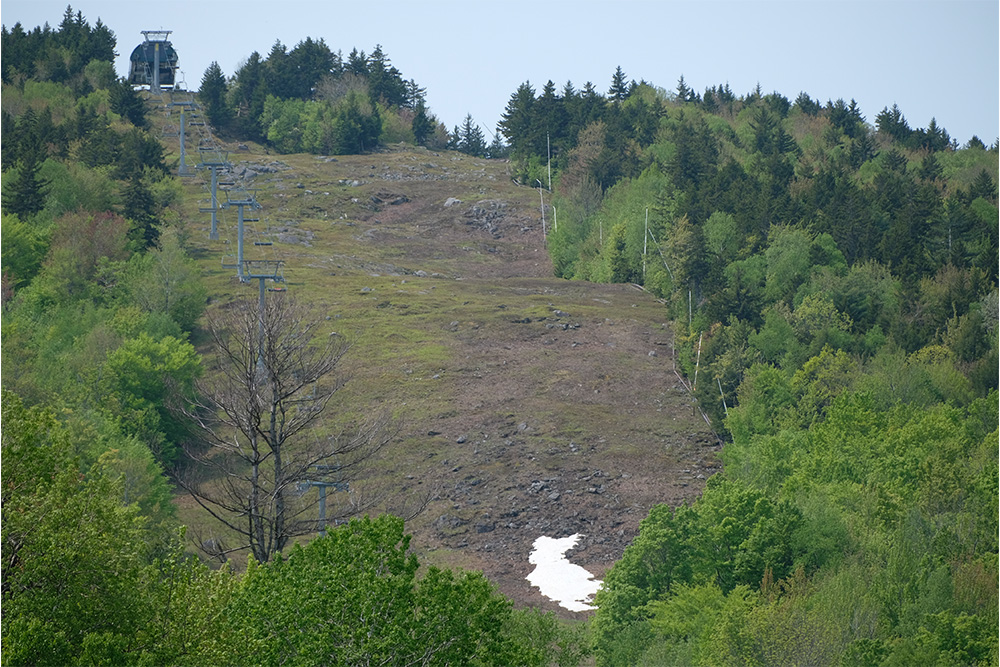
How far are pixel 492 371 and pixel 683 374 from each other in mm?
10035

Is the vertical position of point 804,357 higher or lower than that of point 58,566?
lower

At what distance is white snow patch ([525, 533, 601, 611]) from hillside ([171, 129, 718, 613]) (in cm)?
50

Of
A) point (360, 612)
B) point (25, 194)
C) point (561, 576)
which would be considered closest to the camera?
point (360, 612)

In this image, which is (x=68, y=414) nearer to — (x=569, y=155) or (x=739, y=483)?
(x=739, y=483)

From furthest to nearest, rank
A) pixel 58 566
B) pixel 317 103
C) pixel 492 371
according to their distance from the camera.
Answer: pixel 317 103, pixel 492 371, pixel 58 566

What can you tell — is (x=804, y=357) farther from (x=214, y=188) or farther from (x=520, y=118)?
(x=520, y=118)

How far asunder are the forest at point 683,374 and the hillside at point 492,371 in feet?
10.8

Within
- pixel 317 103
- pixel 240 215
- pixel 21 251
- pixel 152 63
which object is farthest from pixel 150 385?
pixel 317 103

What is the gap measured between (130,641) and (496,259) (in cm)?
8473

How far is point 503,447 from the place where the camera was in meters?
65.3

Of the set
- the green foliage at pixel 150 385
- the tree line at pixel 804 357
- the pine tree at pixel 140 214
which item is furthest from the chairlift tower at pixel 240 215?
the tree line at pixel 804 357

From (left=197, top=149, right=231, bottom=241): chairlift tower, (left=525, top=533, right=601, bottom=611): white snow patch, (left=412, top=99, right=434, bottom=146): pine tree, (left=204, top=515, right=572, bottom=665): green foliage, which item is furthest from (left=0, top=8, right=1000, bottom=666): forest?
(left=412, top=99, right=434, bottom=146): pine tree

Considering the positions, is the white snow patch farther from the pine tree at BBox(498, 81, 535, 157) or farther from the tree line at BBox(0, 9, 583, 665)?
the pine tree at BBox(498, 81, 535, 157)

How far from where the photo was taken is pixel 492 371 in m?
74.8
